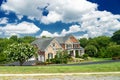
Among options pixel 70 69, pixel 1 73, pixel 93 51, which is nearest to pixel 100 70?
pixel 70 69

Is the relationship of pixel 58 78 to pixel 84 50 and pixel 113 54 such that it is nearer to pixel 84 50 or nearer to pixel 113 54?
pixel 113 54

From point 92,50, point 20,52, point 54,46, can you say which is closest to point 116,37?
point 92,50

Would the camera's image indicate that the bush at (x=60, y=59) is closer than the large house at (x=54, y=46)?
Yes

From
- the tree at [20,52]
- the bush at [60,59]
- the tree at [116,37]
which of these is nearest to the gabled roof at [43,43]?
the bush at [60,59]

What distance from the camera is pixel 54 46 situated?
259 feet

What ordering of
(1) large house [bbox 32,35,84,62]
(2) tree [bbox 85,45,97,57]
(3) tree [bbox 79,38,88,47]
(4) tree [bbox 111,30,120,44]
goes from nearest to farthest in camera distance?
(1) large house [bbox 32,35,84,62], (2) tree [bbox 85,45,97,57], (3) tree [bbox 79,38,88,47], (4) tree [bbox 111,30,120,44]

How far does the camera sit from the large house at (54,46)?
7651cm

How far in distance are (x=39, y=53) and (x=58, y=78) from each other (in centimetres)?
Result: 5059

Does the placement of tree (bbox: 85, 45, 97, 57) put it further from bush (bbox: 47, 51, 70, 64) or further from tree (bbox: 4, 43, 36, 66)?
tree (bbox: 4, 43, 36, 66)

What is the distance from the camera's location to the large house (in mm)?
76512

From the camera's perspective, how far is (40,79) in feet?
87.0

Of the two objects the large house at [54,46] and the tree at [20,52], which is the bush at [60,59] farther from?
the tree at [20,52]

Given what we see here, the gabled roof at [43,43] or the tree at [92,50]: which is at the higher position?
the gabled roof at [43,43]

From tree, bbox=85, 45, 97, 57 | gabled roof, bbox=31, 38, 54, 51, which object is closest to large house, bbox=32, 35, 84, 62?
gabled roof, bbox=31, 38, 54, 51
